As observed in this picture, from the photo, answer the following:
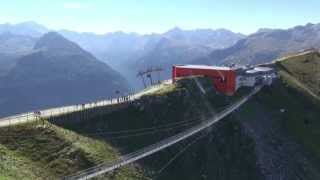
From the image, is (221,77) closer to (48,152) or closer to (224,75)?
(224,75)

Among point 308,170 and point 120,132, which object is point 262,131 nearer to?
point 308,170

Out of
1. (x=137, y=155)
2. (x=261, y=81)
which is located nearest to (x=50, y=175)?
(x=137, y=155)

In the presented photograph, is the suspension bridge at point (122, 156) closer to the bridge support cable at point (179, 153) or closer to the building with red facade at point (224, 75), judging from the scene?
the bridge support cable at point (179, 153)

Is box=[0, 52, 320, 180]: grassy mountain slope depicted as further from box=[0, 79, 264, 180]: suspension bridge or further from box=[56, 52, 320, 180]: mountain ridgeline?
box=[0, 79, 264, 180]: suspension bridge

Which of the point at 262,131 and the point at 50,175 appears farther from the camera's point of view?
the point at 262,131

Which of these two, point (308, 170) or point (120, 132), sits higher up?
point (120, 132)

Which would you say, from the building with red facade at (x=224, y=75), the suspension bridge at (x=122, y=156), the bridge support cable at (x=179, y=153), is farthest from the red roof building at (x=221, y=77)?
the bridge support cable at (x=179, y=153)

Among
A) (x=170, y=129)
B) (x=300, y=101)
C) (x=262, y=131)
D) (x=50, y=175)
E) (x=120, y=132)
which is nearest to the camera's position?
(x=50, y=175)

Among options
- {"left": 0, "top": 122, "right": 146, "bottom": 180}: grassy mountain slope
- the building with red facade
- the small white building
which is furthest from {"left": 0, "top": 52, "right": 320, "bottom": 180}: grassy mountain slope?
the small white building

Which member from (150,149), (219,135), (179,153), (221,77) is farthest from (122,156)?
(221,77)
